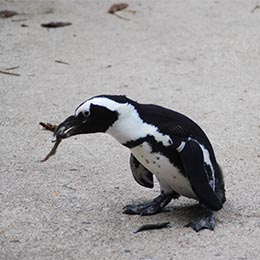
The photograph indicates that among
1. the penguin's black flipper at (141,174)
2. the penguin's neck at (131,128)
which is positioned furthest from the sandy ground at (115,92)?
the penguin's neck at (131,128)

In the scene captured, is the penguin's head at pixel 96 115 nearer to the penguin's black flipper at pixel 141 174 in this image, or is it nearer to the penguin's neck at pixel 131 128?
the penguin's neck at pixel 131 128

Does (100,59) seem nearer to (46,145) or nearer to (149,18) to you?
(149,18)

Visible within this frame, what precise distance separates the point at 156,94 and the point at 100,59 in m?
0.85

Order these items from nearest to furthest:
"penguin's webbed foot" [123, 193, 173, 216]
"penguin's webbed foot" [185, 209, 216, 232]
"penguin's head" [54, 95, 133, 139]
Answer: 1. "penguin's head" [54, 95, 133, 139]
2. "penguin's webbed foot" [185, 209, 216, 232]
3. "penguin's webbed foot" [123, 193, 173, 216]

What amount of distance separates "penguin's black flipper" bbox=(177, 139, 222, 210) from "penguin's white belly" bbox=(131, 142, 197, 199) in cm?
6

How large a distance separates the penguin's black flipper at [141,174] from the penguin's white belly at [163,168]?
0.14 m

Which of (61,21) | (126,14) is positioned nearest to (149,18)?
(126,14)

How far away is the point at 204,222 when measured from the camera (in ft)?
10.6

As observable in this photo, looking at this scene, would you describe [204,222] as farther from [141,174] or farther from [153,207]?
[141,174]

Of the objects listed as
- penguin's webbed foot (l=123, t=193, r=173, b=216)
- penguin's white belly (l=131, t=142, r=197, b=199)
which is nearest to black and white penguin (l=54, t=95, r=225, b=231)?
penguin's white belly (l=131, t=142, r=197, b=199)

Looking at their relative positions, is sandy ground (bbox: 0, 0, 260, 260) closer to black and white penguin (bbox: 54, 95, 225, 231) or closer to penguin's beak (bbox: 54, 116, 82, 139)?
black and white penguin (bbox: 54, 95, 225, 231)

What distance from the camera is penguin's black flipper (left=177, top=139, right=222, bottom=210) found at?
313 centimetres

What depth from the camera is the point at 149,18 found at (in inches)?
273

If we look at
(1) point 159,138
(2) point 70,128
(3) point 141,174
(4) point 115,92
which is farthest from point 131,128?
(4) point 115,92
